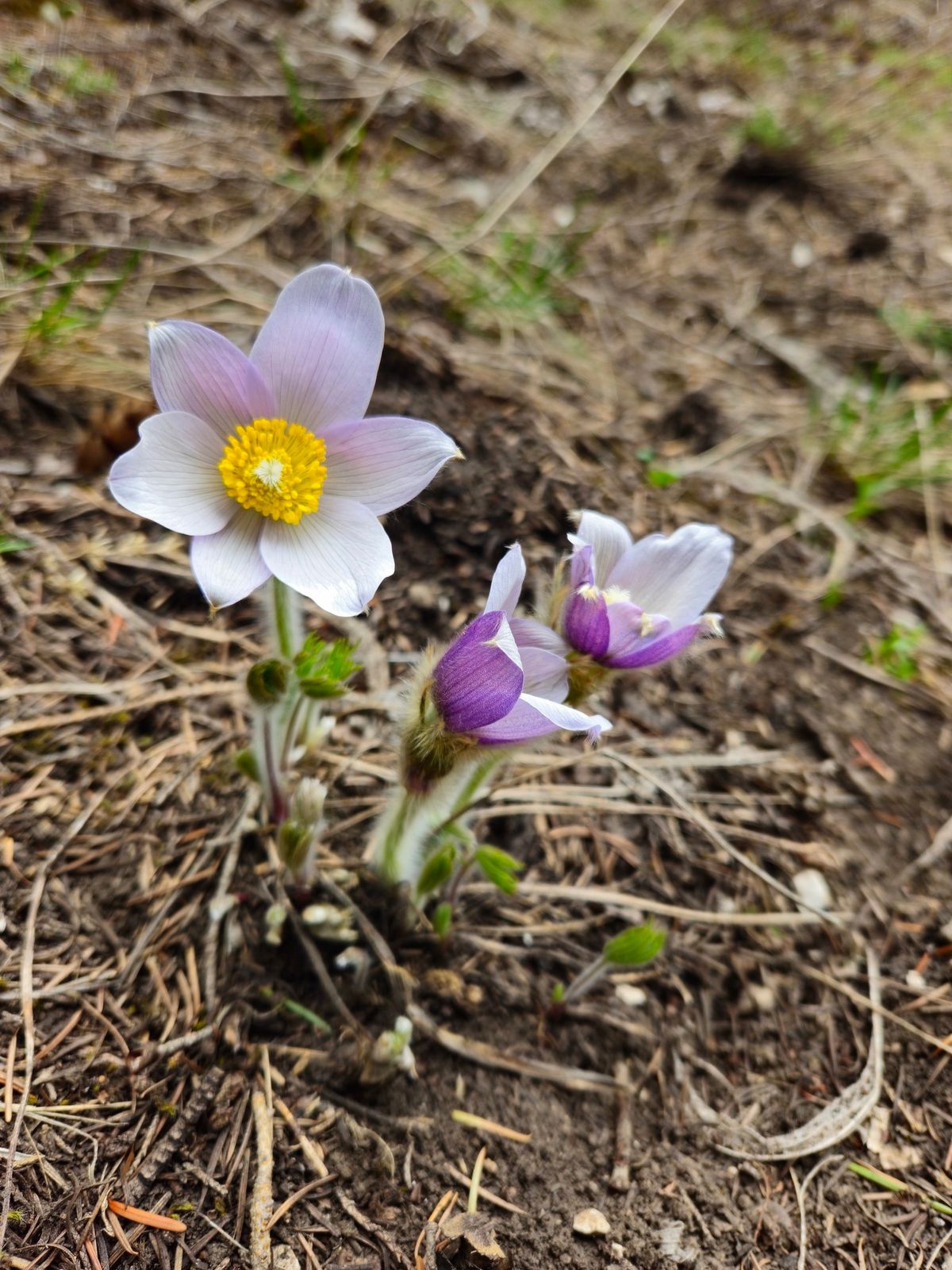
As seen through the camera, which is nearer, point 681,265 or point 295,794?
point 295,794

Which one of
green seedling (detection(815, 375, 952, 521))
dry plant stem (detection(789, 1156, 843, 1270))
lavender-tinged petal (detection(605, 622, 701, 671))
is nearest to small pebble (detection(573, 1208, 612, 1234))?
dry plant stem (detection(789, 1156, 843, 1270))

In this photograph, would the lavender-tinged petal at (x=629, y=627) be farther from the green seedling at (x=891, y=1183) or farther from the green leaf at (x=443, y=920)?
the green seedling at (x=891, y=1183)

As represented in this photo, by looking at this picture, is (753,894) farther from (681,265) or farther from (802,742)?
(681,265)

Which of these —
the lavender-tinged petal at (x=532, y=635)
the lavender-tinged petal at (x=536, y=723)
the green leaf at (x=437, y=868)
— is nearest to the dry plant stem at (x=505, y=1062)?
the green leaf at (x=437, y=868)

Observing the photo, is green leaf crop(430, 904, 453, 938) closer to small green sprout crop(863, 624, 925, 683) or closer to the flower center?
the flower center

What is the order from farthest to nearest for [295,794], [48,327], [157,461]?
1. [48,327]
2. [295,794]
3. [157,461]

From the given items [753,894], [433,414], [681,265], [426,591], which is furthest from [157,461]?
[681,265]

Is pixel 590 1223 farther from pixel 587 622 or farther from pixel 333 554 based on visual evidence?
pixel 333 554
